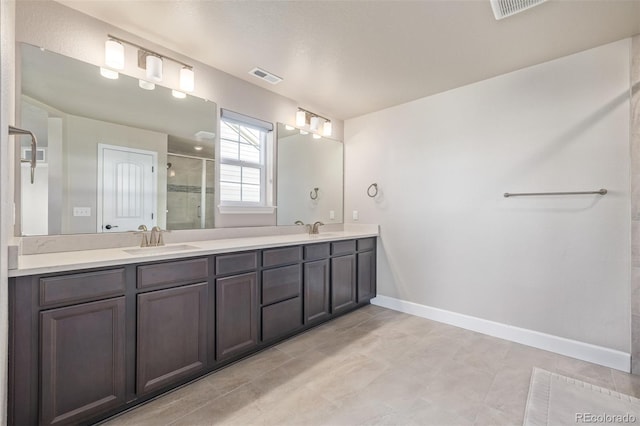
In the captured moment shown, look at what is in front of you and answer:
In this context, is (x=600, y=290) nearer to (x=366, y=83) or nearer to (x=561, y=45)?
(x=561, y=45)

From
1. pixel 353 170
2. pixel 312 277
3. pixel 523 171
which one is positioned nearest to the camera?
pixel 523 171

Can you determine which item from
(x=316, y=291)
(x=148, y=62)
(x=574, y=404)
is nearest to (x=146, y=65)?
(x=148, y=62)

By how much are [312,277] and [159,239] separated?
1.35 metres

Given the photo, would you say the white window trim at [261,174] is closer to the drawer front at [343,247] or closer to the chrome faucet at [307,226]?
the chrome faucet at [307,226]

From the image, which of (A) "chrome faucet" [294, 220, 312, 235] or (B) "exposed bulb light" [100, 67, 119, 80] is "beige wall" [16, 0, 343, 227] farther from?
(A) "chrome faucet" [294, 220, 312, 235]

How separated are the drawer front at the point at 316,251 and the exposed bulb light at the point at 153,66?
5.95 feet

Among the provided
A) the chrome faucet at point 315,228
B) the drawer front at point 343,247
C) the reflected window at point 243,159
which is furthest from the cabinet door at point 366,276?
the reflected window at point 243,159

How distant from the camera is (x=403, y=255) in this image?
11.2 ft

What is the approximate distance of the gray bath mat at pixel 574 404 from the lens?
164 centimetres

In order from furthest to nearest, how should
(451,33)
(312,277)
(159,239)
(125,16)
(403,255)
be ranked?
1. (403,255)
2. (312,277)
3. (159,239)
4. (451,33)
5. (125,16)

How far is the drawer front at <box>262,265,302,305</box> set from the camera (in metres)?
2.40

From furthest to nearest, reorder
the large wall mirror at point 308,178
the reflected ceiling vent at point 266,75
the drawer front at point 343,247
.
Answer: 1. the large wall mirror at point 308,178
2. the drawer front at point 343,247
3. the reflected ceiling vent at point 266,75

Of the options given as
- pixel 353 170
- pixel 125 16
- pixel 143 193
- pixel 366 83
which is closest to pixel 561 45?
pixel 366 83

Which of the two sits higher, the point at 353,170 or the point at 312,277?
the point at 353,170
